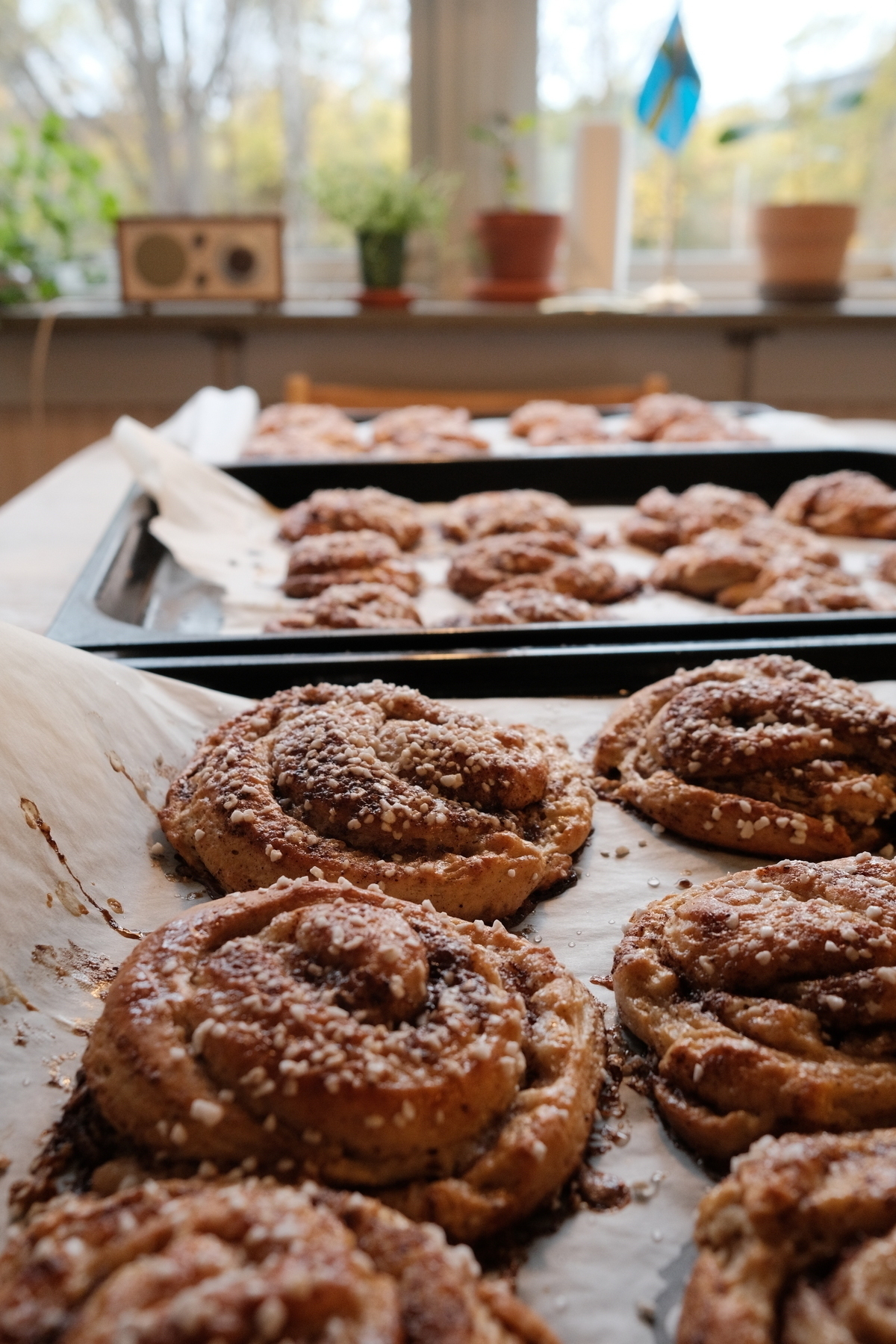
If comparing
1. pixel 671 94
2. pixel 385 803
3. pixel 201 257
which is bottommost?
pixel 385 803

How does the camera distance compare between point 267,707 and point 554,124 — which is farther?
point 554,124

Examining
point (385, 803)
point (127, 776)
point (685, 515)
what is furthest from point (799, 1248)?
point (685, 515)

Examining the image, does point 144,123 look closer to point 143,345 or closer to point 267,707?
point 143,345

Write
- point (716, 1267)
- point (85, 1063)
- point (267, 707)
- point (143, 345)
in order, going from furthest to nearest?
point (143, 345) < point (267, 707) < point (85, 1063) < point (716, 1267)

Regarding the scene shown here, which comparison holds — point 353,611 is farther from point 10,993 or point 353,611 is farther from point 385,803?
point 10,993

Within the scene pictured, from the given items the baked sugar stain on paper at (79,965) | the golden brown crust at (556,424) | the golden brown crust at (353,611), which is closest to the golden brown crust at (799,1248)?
the baked sugar stain on paper at (79,965)

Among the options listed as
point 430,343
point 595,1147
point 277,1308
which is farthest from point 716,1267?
point 430,343

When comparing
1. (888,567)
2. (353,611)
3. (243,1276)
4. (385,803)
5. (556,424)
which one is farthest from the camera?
(556,424)
